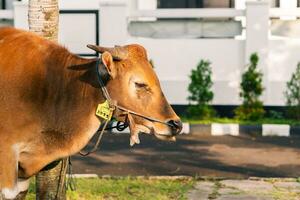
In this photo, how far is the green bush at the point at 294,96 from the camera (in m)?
14.4

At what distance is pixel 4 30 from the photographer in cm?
629

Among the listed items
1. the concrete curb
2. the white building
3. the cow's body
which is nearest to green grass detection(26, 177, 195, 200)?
the cow's body

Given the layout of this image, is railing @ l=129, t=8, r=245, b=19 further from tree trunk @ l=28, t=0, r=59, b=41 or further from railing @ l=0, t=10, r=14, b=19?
tree trunk @ l=28, t=0, r=59, b=41

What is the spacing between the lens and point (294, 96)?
14.4m

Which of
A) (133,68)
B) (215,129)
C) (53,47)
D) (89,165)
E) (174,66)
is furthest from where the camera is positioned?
(174,66)

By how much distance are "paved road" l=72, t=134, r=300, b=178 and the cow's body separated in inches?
188

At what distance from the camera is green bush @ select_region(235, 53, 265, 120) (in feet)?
47.1

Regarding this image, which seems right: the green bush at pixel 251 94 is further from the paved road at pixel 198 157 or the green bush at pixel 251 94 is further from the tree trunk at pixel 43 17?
the tree trunk at pixel 43 17

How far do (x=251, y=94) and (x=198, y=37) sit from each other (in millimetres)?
1487

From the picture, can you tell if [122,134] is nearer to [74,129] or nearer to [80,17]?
[80,17]

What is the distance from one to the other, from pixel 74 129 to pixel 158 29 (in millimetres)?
9538

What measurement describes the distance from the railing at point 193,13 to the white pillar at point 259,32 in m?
0.22

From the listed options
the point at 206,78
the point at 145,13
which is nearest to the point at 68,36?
the point at 145,13

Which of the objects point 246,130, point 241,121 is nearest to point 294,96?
point 241,121
